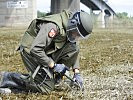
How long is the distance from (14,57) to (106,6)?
51.7 meters

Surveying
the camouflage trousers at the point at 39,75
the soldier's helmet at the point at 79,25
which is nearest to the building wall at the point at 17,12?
the camouflage trousers at the point at 39,75

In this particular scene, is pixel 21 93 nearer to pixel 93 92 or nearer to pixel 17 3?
pixel 93 92

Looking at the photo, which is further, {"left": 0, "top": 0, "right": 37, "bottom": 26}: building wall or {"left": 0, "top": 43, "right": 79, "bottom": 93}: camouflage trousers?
{"left": 0, "top": 0, "right": 37, "bottom": 26}: building wall

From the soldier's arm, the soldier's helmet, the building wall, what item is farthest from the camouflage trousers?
the building wall

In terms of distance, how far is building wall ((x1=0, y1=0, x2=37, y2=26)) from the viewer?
4775 centimetres

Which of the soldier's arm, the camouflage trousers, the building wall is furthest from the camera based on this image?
the building wall

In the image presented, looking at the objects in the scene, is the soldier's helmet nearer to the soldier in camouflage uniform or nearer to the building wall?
the soldier in camouflage uniform

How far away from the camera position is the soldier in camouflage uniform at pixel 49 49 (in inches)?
169

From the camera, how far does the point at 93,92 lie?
471 cm

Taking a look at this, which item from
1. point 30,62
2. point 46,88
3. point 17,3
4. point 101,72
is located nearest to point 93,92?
point 46,88

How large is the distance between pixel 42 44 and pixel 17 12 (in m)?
45.3

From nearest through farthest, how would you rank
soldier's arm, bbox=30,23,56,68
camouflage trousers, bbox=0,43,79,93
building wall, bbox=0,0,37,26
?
soldier's arm, bbox=30,23,56,68 < camouflage trousers, bbox=0,43,79,93 < building wall, bbox=0,0,37,26

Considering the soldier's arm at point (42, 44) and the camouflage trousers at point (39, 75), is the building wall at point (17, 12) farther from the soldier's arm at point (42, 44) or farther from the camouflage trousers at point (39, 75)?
the soldier's arm at point (42, 44)

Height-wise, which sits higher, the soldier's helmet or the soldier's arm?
the soldier's helmet
